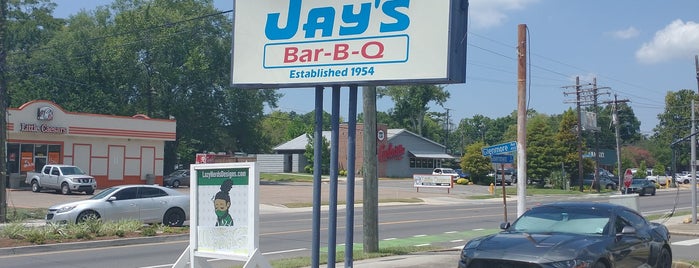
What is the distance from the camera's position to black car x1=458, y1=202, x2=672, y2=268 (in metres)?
9.10

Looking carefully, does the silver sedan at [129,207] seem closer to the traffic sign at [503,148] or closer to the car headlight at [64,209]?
the car headlight at [64,209]

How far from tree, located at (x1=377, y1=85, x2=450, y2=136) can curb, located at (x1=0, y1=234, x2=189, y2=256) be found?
80.4m

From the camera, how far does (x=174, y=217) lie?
74.7 ft

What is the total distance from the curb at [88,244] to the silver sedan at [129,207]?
3020 mm

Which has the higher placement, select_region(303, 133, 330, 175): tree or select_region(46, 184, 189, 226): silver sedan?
select_region(303, 133, 330, 175): tree

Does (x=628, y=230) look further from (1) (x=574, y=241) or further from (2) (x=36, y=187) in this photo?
(2) (x=36, y=187)

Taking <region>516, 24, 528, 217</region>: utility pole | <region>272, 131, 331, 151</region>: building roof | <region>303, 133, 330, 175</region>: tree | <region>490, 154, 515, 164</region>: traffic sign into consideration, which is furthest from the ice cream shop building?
<region>272, 131, 331, 151</region>: building roof

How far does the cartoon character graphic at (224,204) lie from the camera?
908 centimetres

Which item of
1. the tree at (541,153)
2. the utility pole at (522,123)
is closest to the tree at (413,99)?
the tree at (541,153)

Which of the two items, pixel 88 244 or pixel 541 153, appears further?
pixel 541 153

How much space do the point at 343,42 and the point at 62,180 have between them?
33.8 metres

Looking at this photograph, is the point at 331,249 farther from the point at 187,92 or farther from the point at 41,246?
the point at 187,92

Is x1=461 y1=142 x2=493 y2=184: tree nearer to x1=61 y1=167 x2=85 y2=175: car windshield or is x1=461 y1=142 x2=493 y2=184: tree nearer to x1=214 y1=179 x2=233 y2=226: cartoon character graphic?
x1=61 y1=167 x2=85 y2=175: car windshield

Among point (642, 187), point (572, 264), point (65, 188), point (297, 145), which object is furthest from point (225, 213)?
point (297, 145)
